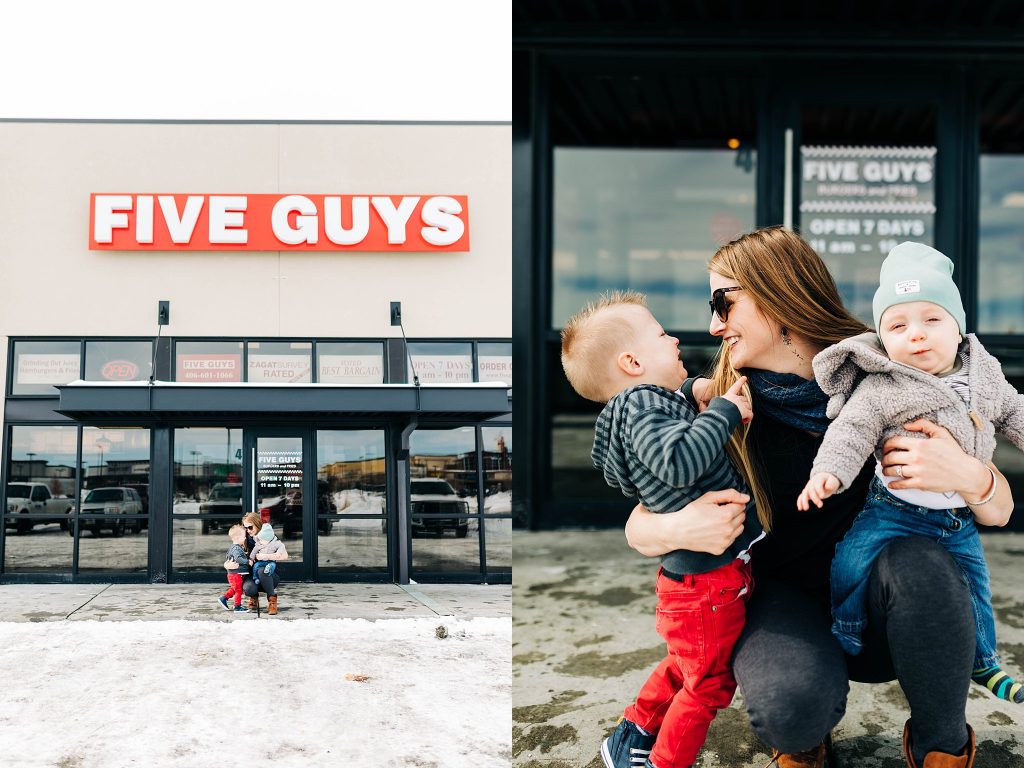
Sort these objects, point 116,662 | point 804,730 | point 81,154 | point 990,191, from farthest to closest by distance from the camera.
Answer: point 81,154
point 116,662
point 990,191
point 804,730

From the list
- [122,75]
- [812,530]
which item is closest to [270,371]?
[122,75]

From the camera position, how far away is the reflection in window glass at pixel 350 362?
23.2 ft

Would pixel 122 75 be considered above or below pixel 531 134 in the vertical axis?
above

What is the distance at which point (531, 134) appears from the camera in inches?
158

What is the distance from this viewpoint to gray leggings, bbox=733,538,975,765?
1030 millimetres

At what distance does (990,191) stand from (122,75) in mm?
7112

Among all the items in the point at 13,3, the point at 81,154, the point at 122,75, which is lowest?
the point at 81,154

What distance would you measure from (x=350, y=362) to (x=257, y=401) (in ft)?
3.09

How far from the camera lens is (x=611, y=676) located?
2.09 meters

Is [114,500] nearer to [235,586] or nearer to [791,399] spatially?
[235,586]

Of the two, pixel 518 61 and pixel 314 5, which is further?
pixel 314 5

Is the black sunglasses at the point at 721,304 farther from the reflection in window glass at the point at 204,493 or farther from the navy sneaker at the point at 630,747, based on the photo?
the reflection in window glass at the point at 204,493

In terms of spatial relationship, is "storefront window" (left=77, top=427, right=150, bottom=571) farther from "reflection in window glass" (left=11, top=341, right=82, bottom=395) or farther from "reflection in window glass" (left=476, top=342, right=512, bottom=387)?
"reflection in window glass" (left=476, top=342, right=512, bottom=387)

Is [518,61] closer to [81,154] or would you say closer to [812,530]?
[812,530]
